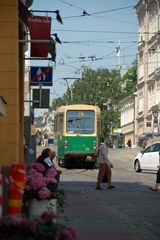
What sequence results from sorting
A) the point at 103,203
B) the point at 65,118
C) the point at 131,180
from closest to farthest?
the point at 103,203, the point at 131,180, the point at 65,118

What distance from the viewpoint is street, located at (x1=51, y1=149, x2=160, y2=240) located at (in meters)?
11.7

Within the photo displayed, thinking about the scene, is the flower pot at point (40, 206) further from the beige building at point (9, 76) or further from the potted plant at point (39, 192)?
the beige building at point (9, 76)

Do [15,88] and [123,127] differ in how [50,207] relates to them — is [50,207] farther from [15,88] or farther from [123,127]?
[123,127]

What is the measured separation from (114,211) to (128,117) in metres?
90.3

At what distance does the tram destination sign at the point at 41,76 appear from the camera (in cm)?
2005

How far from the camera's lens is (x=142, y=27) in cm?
8469

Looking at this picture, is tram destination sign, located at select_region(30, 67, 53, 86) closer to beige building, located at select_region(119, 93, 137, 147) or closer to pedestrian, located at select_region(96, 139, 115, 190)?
pedestrian, located at select_region(96, 139, 115, 190)

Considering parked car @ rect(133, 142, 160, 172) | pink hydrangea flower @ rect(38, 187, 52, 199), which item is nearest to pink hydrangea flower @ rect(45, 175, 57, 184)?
pink hydrangea flower @ rect(38, 187, 52, 199)

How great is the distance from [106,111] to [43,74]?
261 ft

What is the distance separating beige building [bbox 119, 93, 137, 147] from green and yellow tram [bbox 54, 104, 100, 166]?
57.3 meters

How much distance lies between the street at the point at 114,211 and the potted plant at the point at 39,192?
75cm

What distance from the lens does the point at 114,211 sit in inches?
624

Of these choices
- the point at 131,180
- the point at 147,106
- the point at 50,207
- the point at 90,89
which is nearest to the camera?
the point at 50,207

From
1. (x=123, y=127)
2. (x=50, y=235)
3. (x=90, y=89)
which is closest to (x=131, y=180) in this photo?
(x=50, y=235)
